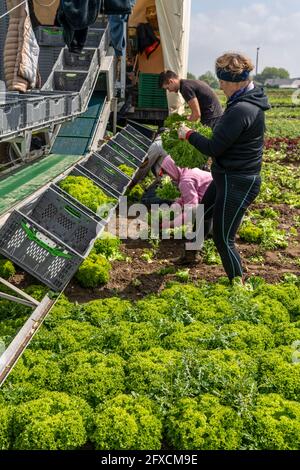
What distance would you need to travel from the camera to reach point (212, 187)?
5.98 meters

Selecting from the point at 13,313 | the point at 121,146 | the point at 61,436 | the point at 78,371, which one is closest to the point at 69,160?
the point at 121,146

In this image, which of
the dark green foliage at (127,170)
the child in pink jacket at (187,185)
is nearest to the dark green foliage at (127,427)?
the child in pink jacket at (187,185)

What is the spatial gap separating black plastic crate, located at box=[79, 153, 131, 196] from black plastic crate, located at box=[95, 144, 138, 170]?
29.9 inches

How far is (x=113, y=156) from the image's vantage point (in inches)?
378

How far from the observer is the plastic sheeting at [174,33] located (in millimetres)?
12719

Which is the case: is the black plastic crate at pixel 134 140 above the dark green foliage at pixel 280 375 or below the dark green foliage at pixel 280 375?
above

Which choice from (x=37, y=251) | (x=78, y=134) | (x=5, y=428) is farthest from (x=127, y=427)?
(x=78, y=134)

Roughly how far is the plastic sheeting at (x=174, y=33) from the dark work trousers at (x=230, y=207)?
7976mm

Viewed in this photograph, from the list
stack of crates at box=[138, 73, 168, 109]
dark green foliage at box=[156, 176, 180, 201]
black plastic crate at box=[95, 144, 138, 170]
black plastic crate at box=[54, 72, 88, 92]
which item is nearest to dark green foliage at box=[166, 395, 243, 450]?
dark green foliage at box=[156, 176, 180, 201]

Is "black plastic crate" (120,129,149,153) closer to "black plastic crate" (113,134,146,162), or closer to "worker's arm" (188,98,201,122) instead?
"black plastic crate" (113,134,146,162)

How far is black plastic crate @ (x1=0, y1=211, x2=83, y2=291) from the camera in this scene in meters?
5.07

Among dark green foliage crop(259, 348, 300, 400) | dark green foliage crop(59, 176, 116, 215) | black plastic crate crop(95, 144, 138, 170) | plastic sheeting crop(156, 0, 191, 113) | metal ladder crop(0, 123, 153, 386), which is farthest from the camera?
plastic sheeting crop(156, 0, 191, 113)

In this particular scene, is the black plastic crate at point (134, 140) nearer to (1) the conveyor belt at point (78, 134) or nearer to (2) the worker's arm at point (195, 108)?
(1) the conveyor belt at point (78, 134)
